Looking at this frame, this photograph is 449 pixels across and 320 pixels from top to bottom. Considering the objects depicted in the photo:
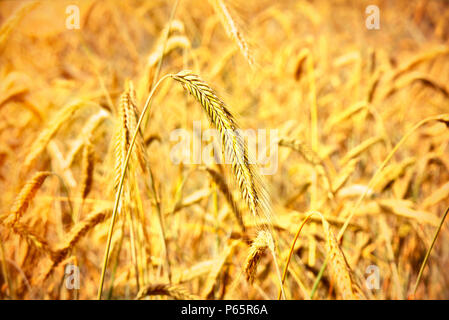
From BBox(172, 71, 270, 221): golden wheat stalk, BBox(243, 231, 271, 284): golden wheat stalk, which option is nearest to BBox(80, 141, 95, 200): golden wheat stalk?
BBox(172, 71, 270, 221): golden wheat stalk

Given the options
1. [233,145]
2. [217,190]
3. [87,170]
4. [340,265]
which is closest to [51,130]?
[87,170]

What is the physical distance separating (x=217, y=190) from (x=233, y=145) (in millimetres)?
944

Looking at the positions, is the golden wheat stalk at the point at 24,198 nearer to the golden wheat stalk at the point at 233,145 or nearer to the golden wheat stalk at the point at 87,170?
the golden wheat stalk at the point at 87,170

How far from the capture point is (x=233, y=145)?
85 cm

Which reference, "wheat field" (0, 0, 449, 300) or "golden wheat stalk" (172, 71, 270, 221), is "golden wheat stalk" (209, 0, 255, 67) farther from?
"golden wheat stalk" (172, 71, 270, 221)

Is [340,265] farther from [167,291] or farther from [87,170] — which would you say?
[87,170]

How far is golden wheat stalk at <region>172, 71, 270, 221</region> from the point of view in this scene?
2.70 ft

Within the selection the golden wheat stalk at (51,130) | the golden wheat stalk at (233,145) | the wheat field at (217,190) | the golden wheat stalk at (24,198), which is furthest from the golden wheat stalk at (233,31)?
the golden wheat stalk at (24,198)

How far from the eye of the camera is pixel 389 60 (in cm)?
295

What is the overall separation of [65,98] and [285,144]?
1.94 m

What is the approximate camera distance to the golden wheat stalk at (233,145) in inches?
32.4

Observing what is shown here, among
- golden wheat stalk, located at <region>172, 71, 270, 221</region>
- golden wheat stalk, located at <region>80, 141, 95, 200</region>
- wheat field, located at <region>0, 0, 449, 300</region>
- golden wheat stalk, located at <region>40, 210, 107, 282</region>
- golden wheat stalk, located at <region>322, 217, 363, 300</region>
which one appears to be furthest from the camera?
golden wheat stalk, located at <region>80, 141, 95, 200</region>
